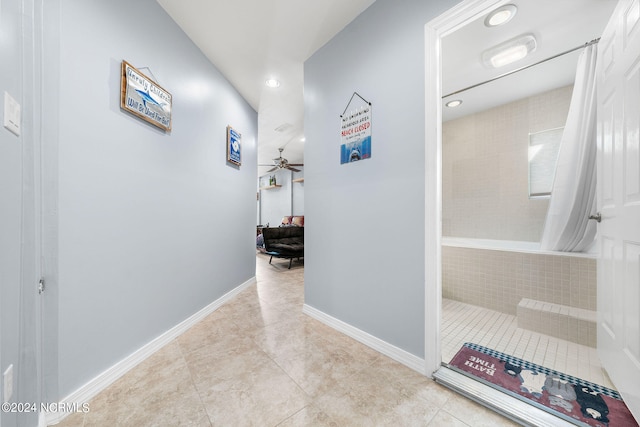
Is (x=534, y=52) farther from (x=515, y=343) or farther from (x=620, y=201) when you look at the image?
(x=515, y=343)

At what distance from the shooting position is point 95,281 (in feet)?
4.18

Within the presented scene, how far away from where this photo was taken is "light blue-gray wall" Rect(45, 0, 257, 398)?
1.16 metres

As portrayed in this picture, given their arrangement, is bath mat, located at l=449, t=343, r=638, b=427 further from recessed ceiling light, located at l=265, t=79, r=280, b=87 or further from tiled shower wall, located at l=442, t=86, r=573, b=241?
recessed ceiling light, located at l=265, t=79, r=280, b=87

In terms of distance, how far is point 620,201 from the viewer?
1124 millimetres

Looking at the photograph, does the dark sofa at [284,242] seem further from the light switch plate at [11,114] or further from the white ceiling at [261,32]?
the light switch plate at [11,114]

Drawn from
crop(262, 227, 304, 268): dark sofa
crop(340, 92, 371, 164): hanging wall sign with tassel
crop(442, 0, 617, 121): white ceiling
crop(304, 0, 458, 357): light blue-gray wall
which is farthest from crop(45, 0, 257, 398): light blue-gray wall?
crop(442, 0, 617, 121): white ceiling

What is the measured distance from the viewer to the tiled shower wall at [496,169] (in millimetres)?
2695

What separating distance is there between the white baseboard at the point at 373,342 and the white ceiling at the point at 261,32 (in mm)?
2485

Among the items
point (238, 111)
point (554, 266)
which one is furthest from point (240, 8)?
point (554, 266)

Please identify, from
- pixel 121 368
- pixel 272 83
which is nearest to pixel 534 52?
pixel 272 83

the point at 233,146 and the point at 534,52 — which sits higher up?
the point at 534,52

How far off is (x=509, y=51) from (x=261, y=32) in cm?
217

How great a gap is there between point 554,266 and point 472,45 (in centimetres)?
207

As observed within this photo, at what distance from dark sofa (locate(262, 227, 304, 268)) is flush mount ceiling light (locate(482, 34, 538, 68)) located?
3614 millimetres
